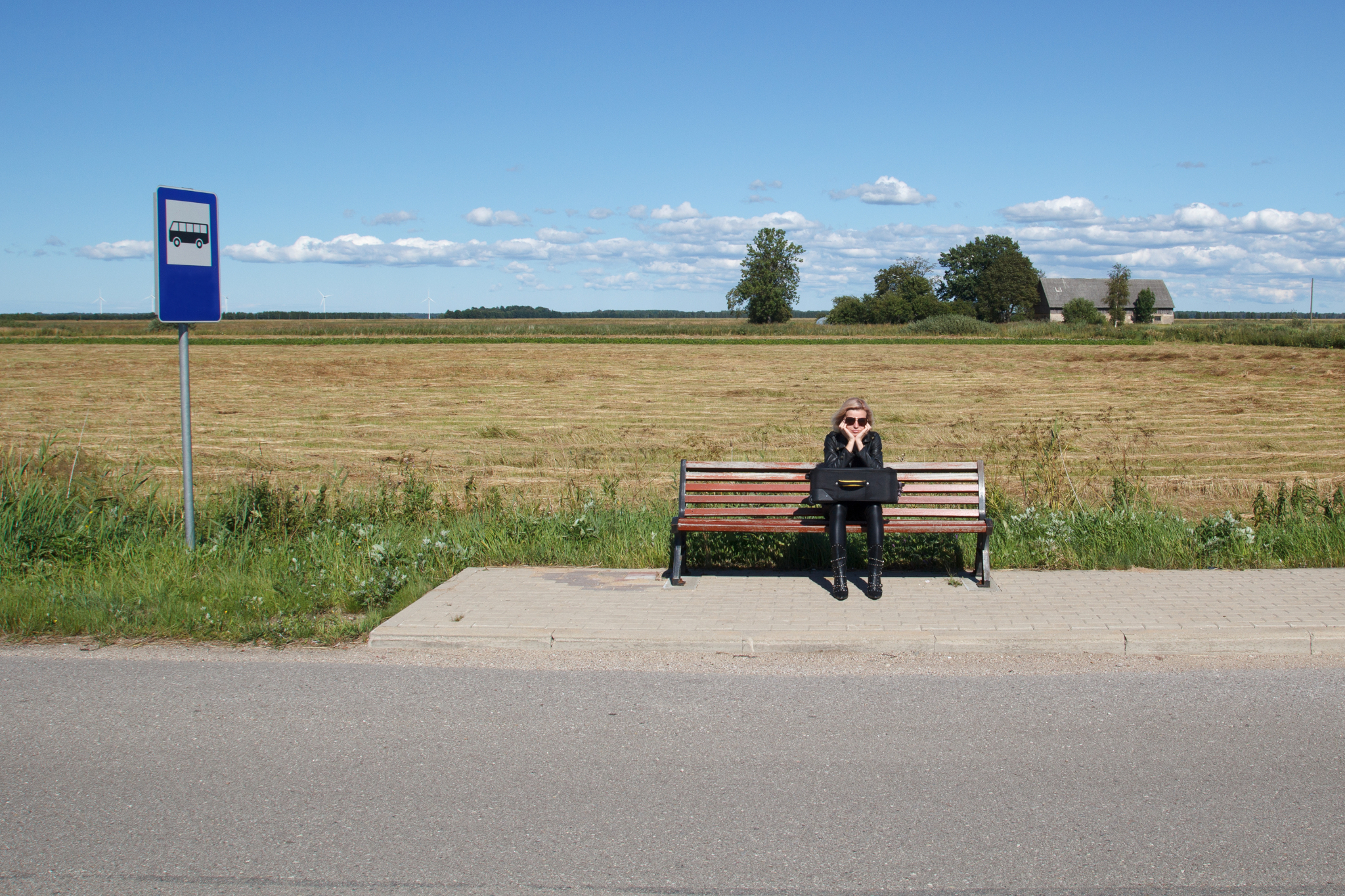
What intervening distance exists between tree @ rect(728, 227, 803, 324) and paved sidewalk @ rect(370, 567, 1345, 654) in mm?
115518

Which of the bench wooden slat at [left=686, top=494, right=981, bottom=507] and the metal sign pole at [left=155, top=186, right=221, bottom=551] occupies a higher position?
Answer: the metal sign pole at [left=155, top=186, right=221, bottom=551]

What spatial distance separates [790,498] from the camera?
7.55 meters

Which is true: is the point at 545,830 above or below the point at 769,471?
below

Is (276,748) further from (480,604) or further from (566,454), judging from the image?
(566,454)

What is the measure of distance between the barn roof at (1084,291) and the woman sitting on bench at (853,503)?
120812 millimetres

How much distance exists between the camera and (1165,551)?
751cm

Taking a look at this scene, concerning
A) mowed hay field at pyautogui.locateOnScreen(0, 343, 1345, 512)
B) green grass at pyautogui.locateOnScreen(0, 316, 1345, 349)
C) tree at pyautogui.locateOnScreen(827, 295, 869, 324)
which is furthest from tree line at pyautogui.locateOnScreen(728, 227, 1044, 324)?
mowed hay field at pyautogui.locateOnScreen(0, 343, 1345, 512)

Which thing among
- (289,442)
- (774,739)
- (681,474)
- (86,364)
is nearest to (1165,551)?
(681,474)

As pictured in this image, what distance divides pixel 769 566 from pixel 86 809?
500 centimetres

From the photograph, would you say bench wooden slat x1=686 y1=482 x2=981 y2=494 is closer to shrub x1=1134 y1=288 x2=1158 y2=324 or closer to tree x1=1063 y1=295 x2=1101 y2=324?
tree x1=1063 y1=295 x2=1101 y2=324

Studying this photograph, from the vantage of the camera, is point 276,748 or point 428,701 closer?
point 276,748

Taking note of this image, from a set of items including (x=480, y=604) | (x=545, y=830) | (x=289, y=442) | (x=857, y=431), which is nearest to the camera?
(x=545, y=830)

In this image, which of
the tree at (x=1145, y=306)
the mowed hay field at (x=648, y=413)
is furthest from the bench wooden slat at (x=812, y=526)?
the tree at (x=1145, y=306)

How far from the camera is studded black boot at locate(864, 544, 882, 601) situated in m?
6.64
